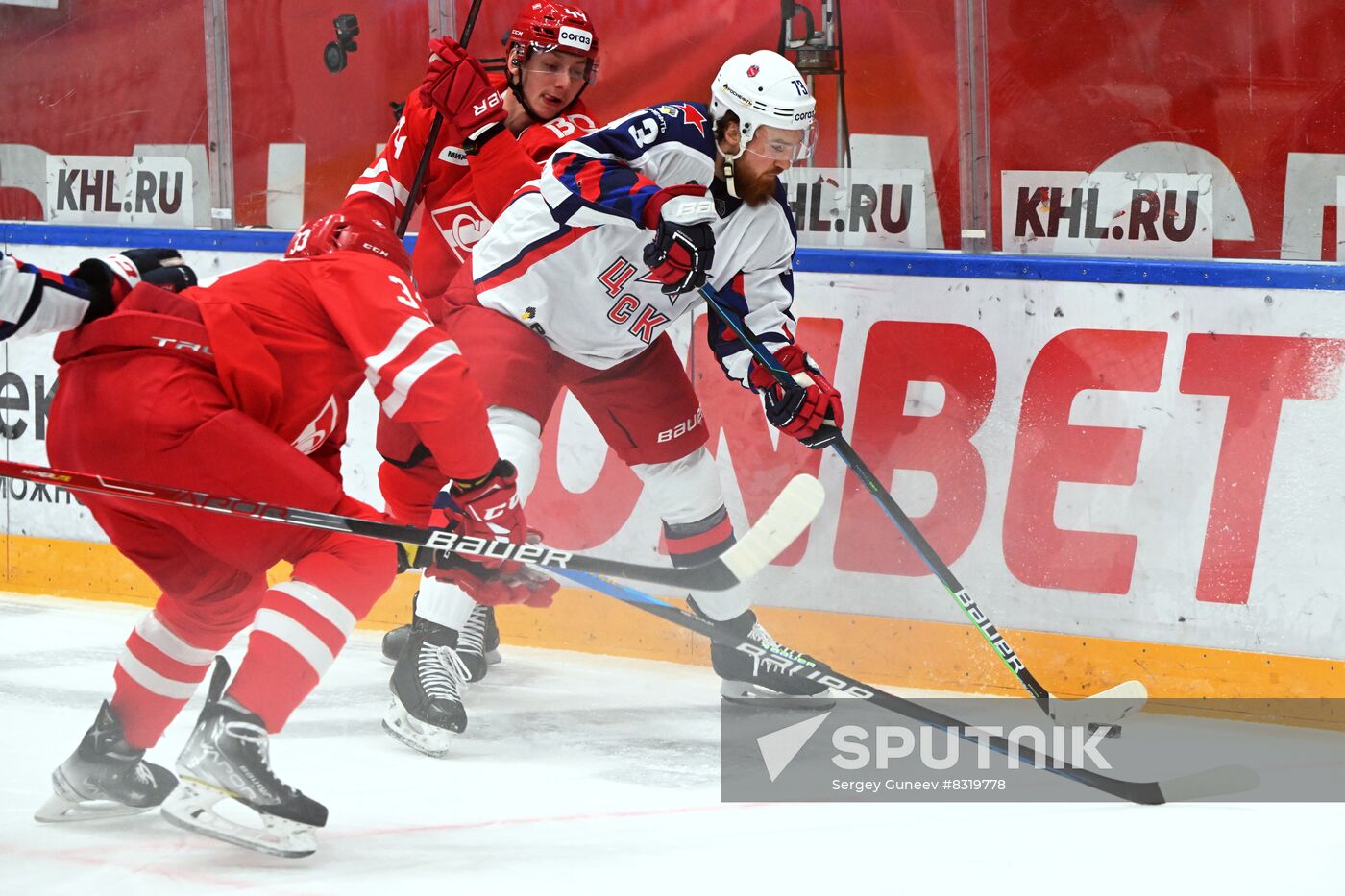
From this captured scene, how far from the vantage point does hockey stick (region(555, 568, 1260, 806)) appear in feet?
8.23

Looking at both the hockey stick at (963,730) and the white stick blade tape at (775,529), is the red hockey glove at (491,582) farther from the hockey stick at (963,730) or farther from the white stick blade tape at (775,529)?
the white stick blade tape at (775,529)

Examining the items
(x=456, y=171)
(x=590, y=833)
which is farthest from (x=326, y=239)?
(x=590, y=833)

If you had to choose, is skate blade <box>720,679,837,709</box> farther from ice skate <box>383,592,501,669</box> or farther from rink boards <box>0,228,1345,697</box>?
ice skate <box>383,592,501,669</box>

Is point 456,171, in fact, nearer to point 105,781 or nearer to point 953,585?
point 953,585

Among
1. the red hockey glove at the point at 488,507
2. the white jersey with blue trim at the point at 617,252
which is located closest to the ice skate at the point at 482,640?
the white jersey with blue trim at the point at 617,252

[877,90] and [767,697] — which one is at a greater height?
[877,90]

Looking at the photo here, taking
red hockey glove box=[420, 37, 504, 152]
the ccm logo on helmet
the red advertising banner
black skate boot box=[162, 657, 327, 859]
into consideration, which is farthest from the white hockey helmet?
black skate boot box=[162, 657, 327, 859]

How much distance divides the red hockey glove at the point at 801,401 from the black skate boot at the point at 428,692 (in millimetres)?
812

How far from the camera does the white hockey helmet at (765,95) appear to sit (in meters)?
2.96

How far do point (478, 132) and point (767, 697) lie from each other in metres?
1.42

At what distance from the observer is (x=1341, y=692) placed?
3137 mm

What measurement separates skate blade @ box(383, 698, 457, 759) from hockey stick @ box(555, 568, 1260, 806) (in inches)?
22.8

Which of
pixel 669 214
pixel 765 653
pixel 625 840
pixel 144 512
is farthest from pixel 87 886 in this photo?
pixel 669 214

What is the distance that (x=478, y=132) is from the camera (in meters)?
3.42
